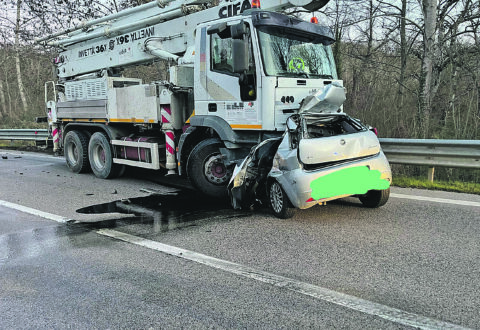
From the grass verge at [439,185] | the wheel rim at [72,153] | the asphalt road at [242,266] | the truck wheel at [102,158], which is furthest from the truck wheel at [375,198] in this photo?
the wheel rim at [72,153]

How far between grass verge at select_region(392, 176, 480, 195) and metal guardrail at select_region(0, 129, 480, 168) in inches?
12.4

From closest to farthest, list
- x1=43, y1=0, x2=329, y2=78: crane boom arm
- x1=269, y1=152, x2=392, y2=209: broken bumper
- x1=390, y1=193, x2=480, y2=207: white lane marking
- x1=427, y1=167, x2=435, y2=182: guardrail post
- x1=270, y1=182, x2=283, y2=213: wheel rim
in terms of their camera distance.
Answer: x1=269, y1=152, x2=392, y2=209: broken bumper
x1=270, y1=182, x2=283, y2=213: wheel rim
x1=390, y1=193, x2=480, y2=207: white lane marking
x1=427, y1=167, x2=435, y2=182: guardrail post
x1=43, y1=0, x2=329, y2=78: crane boom arm

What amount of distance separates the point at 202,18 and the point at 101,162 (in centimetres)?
420

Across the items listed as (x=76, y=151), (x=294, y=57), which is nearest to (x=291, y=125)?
(x=294, y=57)

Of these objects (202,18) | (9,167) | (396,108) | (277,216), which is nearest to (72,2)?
(9,167)

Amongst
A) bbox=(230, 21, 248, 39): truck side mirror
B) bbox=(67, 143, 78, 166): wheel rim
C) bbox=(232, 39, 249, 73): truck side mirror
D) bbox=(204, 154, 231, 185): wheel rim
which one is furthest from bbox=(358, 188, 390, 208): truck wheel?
bbox=(67, 143, 78, 166): wheel rim

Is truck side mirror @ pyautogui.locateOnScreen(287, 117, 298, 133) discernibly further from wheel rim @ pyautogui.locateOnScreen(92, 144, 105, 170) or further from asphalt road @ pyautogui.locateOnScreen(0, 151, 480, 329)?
wheel rim @ pyautogui.locateOnScreen(92, 144, 105, 170)

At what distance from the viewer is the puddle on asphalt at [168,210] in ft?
18.0

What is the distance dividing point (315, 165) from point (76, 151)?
7166 mm

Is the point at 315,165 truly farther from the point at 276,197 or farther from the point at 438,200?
the point at 438,200

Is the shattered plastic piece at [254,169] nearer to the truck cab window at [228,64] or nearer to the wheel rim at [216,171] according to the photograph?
the truck cab window at [228,64]

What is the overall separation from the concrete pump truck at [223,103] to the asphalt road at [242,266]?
60 centimetres

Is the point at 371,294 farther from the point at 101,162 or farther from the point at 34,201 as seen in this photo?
the point at 101,162

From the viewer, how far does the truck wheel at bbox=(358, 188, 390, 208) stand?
5586 mm
